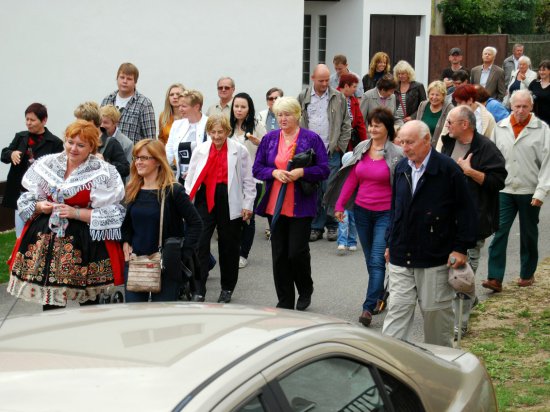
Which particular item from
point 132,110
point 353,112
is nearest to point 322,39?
point 353,112

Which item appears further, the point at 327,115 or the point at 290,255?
the point at 327,115

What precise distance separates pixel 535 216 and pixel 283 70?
750cm

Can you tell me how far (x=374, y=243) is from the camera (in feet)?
30.1

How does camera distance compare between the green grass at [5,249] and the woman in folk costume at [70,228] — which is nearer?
the woman in folk costume at [70,228]

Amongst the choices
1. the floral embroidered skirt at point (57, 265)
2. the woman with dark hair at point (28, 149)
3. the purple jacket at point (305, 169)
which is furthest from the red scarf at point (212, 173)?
the floral embroidered skirt at point (57, 265)

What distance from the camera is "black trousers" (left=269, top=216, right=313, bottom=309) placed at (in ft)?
30.0

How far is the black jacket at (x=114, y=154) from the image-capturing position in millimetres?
9844

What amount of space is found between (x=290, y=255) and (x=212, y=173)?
3.64 feet

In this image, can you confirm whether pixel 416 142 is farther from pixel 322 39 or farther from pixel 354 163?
pixel 322 39

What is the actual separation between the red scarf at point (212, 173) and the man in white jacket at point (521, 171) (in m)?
2.75

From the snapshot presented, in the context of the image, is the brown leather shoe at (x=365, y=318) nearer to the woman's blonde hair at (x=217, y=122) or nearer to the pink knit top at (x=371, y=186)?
the pink knit top at (x=371, y=186)

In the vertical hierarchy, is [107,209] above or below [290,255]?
above

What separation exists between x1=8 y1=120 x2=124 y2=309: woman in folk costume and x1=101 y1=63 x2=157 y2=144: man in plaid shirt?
3727mm

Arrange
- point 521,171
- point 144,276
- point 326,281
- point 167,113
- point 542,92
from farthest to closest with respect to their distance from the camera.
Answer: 1. point 542,92
2. point 167,113
3. point 326,281
4. point 521,171
5. point 144,276
